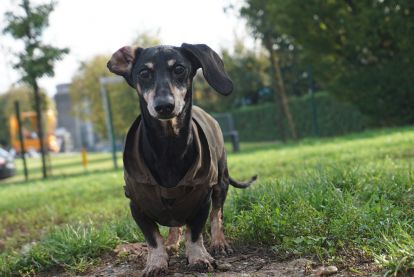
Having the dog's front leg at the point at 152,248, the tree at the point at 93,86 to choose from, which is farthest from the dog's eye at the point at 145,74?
the tree at the point at 93,86

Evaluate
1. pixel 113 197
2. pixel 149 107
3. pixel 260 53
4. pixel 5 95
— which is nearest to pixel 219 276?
pixel 149 107

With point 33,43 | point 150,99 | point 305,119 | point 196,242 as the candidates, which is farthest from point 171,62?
point 305,119

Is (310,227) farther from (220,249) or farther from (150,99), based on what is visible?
(150,99)

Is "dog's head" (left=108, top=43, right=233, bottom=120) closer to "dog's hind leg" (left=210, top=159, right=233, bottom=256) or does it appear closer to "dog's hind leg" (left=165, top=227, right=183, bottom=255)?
"dog's hind leg" (left=210, top=159, right=233, bottom=256)

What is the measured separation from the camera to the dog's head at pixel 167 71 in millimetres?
3182

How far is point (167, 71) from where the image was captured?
3318 millimetres

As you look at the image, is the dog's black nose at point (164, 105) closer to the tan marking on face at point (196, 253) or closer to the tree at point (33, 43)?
the tan marking on face at point (196, 253)

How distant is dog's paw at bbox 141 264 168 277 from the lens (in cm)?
352

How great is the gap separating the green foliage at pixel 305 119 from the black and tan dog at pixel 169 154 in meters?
16.8

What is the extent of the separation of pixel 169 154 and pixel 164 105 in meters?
0.50

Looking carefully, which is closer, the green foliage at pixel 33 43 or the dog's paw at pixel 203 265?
the dog's paw at pixel 203 265

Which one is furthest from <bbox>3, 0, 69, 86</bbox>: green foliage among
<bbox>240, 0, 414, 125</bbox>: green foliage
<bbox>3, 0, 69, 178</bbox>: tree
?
<bbox>240, 0, 414, 125</bbox>: green foliage

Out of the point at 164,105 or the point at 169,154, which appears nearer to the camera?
the point at 164,105

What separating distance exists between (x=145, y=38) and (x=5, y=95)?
1311 inches
